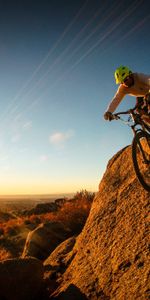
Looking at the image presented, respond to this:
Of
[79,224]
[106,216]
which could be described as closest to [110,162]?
[106,216]

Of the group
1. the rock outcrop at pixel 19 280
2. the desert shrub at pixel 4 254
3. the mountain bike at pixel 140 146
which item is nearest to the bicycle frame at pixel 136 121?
the mountain bike at pixel 140 146

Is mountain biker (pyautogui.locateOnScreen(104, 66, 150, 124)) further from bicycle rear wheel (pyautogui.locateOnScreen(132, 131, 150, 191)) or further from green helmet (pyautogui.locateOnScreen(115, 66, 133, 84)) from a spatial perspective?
bicycle rear wheel (pyautogui.locateOnScreen(132, 131, 150, 191))

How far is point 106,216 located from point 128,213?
739mm

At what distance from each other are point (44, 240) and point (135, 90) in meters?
6.37

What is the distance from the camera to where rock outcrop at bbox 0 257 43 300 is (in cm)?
809

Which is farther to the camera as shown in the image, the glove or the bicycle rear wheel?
the glove

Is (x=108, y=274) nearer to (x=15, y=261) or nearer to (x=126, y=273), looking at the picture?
(x=126, y=273)

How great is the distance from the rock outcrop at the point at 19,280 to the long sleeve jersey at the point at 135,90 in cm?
408

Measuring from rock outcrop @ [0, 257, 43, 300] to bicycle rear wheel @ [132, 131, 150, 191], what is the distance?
3240mm

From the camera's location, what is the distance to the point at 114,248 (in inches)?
281

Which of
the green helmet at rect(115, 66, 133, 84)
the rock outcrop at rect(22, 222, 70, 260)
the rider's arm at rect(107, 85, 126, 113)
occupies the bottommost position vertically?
the rock outcrop at rect(22, 222, 70, 260)

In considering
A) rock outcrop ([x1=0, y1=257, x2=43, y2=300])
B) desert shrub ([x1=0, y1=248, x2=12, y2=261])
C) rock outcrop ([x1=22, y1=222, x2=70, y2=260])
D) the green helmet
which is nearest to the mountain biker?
the green helmet

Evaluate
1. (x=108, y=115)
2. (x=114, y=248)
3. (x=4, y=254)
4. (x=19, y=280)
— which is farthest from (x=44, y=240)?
(x=108, y=115)

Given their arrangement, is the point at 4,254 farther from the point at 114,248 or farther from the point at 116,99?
the point at 116,99
